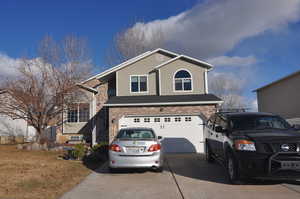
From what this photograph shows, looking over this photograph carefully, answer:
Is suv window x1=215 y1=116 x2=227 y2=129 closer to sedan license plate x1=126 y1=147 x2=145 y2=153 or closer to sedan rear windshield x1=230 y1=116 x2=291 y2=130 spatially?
sedan rear windshield x1=230 y1=116 x2=291 y2=130

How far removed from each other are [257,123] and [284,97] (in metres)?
13.6

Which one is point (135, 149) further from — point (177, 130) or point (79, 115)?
point (79, 115)

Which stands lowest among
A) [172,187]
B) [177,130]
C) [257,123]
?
[172,187]

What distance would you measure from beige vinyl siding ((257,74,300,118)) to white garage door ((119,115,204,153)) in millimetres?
7922

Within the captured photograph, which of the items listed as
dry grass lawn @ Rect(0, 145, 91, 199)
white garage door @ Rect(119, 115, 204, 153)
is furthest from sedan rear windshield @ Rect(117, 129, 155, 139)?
white garage door @ Rect(119, 115, 204, 153)

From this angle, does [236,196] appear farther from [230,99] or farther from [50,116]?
[230,99]

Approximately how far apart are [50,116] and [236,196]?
13.3 m

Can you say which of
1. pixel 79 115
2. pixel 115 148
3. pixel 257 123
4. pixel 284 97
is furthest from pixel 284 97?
pixel 115 148

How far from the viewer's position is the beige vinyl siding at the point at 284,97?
671 inches

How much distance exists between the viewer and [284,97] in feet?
61.4

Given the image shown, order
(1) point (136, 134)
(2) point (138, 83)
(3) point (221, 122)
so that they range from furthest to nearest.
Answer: (2) point (138, 83) < (1) point (136, 134) < (3) point (221, 122)

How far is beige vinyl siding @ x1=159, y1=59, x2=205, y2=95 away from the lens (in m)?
16.9

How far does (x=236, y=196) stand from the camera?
17.2 ft

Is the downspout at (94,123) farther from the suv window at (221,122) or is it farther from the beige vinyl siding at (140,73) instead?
the suv window at (221,122)
